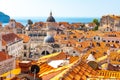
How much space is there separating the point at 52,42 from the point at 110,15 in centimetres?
4560

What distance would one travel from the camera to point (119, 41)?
50.0 metres

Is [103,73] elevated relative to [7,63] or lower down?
elevated

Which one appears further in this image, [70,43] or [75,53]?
[70,43]

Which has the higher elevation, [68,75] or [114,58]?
[68,75]

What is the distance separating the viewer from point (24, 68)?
8.23 metres

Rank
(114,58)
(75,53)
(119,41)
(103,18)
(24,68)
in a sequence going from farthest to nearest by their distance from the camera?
(103,18), (119,41), (75,53), (114,58), (24,68)

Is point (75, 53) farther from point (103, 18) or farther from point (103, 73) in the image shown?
point (103, 18)

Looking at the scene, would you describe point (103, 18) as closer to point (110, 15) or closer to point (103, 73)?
point (110, 15)

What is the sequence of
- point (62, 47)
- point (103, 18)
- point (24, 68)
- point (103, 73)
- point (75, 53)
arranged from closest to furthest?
point (24, 68) → point (103, 73) → point (75, 53) → point (62, 47) → point (103, 18)

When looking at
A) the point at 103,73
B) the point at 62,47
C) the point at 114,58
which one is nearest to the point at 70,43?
the point at 62,47

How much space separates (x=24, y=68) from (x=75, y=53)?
91.6 ft

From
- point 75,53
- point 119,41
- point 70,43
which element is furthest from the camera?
point 119,41

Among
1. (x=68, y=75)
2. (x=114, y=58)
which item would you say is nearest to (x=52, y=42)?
(x=114, y=58)

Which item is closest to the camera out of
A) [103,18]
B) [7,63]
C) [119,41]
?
[7,63]
